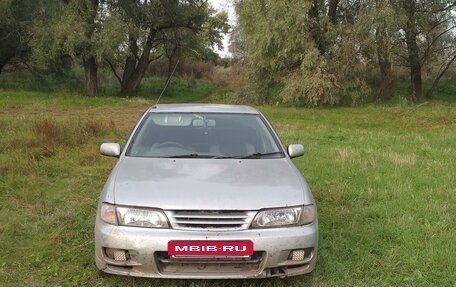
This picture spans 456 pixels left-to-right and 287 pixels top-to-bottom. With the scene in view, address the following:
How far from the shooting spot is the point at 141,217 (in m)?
3.71

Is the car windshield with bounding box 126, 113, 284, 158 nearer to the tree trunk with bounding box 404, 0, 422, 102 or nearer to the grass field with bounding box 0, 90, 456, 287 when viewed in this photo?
the grass field with bounding box 0, 90, 456, 287

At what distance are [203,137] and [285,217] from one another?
5.30 feet

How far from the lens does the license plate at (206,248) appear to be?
140 inches

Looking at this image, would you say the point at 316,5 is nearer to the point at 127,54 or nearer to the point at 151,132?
the point at 127,54

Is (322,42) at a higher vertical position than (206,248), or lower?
higher

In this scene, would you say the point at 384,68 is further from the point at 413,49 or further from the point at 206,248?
the point at 206,248

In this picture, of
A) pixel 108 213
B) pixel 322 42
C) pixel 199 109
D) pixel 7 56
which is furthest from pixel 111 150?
pixel 7 56

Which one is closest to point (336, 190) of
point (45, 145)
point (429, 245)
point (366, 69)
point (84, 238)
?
point (429, 245)

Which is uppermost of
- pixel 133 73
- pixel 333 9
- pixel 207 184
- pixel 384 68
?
pixel 333 9

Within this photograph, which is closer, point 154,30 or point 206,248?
point 206,248

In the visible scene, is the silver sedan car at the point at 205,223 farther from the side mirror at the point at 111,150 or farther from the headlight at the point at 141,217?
the side mirror at the point at 111,150

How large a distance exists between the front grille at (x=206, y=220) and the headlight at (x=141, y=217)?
68 mm

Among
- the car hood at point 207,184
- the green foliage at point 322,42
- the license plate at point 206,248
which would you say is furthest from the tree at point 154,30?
the license plate at point 206,248

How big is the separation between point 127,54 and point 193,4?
574 centimetres
